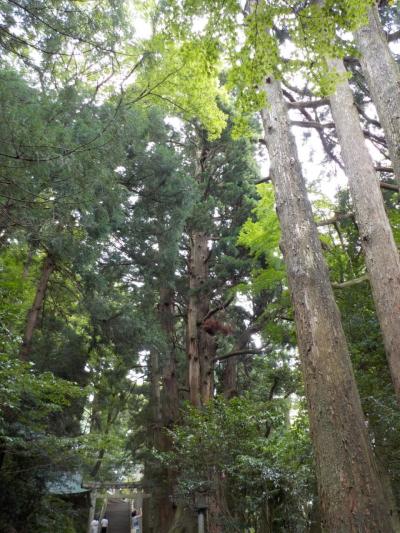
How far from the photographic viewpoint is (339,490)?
2732 mm

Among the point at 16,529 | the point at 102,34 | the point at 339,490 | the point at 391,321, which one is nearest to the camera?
the point at 339,490

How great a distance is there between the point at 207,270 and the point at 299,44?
9.31m

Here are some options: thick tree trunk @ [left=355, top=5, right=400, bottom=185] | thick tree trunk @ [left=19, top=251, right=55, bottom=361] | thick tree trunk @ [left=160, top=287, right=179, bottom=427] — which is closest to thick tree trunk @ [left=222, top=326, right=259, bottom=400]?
thick tree trunk @ [left=160, top=287, right=179, bottom=427]

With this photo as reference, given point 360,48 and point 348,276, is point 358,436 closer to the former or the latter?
point 360,48

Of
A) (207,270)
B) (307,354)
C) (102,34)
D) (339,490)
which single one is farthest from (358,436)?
(207,270)

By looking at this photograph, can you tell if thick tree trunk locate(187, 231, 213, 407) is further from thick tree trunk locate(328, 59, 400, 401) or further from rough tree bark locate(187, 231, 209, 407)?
thick tree trunk locate(328, 59, 400, 401)

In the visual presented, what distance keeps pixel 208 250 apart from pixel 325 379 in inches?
403

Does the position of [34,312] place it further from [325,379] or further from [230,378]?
[325,379]

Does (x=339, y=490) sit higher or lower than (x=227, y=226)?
lower

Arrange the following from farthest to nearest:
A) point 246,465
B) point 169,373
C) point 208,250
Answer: point 208,250
point 169,373
point 246,465

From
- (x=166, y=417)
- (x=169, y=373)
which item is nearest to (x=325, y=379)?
(x=166, y=417)

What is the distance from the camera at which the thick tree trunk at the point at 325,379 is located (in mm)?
2689

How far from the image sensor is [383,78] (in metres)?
4.29

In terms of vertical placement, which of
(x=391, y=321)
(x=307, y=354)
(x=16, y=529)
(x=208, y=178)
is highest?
(x=208, y=178)
